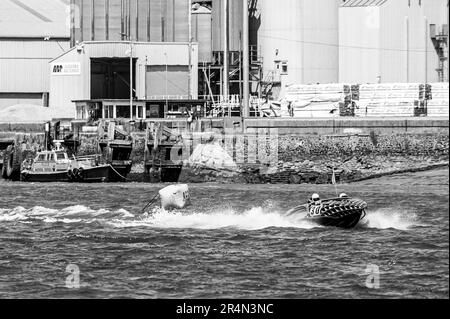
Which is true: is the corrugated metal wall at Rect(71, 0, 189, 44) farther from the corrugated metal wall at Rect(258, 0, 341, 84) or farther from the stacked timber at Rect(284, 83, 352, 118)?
the stacked timber at Rect(284, 83, 352, 118)

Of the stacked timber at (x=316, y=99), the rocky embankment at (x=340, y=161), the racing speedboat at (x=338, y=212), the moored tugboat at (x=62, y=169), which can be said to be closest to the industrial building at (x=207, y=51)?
the stacked timber at (x=316, y=99)

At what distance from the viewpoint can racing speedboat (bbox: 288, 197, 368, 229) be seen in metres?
38.2

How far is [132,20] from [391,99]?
26.4 meters

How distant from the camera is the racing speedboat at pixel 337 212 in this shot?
125ft

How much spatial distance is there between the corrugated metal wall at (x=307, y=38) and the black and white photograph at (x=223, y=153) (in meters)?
0.11

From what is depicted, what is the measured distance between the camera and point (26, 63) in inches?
4026

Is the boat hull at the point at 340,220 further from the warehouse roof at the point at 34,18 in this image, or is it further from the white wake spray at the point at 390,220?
the warehouse roof at the point at 34,18

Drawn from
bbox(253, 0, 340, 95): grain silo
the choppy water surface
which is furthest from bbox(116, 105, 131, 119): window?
the choppy water surface

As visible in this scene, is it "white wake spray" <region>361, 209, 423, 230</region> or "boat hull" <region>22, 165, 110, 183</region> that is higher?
"boat hull" <region>22, 165, 110, 183</region>

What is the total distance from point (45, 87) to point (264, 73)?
19.5 meters

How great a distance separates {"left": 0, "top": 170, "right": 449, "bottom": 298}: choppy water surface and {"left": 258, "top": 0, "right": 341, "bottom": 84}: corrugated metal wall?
36.7 metres

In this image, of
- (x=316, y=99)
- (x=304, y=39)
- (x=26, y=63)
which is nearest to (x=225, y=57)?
(x=304, y=39)

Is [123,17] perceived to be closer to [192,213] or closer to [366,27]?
[366,27]
